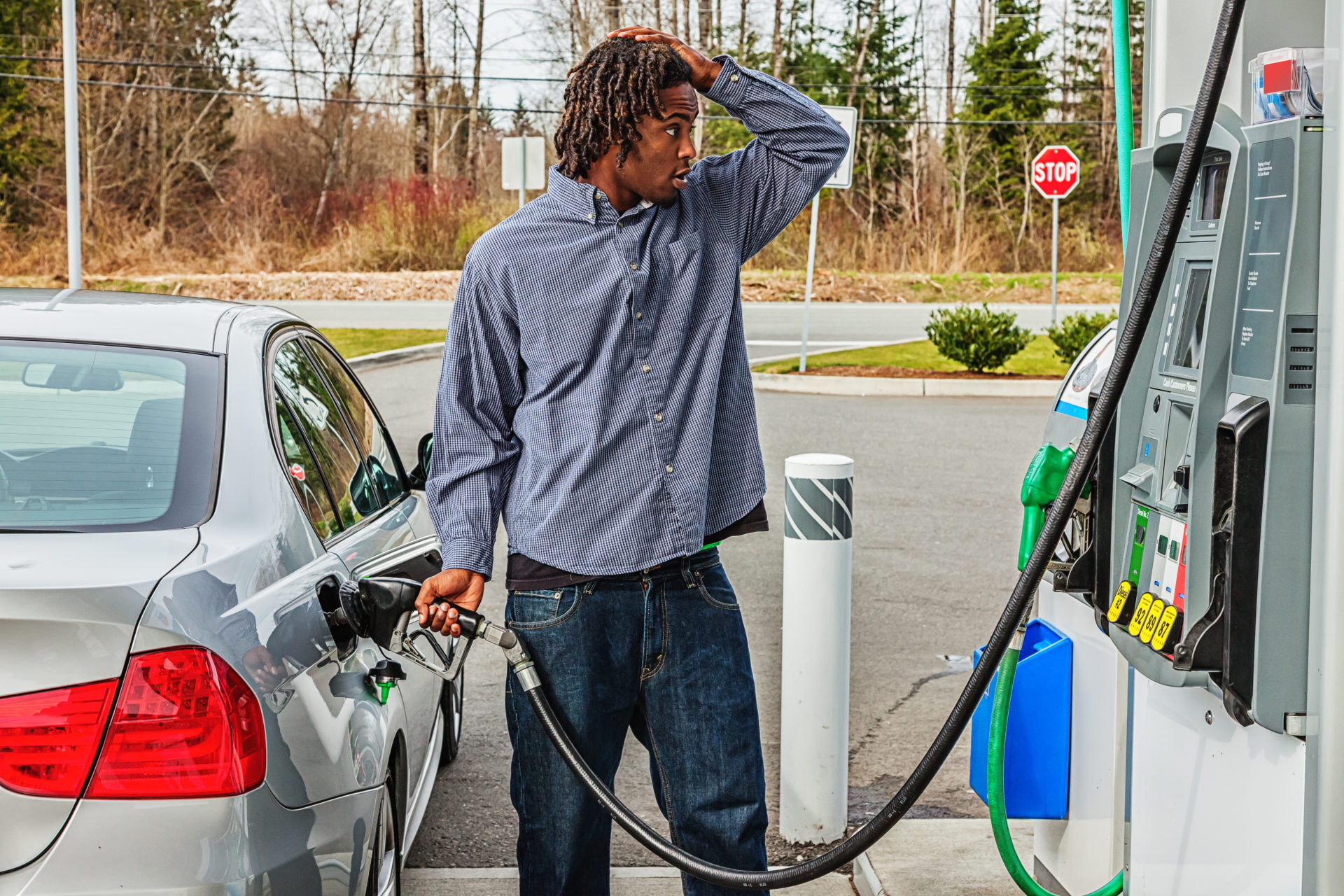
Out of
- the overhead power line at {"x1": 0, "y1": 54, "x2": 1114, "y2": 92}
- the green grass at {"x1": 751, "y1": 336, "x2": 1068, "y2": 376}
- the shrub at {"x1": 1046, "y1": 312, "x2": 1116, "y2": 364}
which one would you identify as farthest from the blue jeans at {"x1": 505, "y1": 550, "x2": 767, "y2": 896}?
the overhead power line at {"x1": 0, "y1": 54, "x2": 1114, "y2": 92}

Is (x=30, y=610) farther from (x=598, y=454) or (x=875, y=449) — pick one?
(x=875, y=449)

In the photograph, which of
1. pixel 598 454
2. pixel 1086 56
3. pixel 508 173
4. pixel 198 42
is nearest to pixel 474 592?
pixel 598 454

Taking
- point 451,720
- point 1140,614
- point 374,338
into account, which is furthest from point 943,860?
point 374,338

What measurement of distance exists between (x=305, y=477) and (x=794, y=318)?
22.2 meters

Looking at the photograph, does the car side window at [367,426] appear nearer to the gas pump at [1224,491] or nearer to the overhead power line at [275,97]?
the gas pump at [1224,491]

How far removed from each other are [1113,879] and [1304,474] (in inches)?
51.6

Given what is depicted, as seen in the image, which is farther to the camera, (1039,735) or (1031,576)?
(1039,735)

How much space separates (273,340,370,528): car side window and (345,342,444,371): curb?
1322cm

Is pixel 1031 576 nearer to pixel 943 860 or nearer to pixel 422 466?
pixel 943 860

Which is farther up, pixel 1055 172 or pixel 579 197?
pixel 1055 172

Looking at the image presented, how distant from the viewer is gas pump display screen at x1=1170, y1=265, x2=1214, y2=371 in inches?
83.4

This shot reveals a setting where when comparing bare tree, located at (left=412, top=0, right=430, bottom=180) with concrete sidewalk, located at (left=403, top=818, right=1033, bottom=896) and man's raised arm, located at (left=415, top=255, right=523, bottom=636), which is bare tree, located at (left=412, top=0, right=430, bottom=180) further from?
man's raised arm, located at (left=415, top=255, right=523, bottom=636)

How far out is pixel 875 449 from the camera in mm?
11219

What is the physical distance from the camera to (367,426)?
389cm
